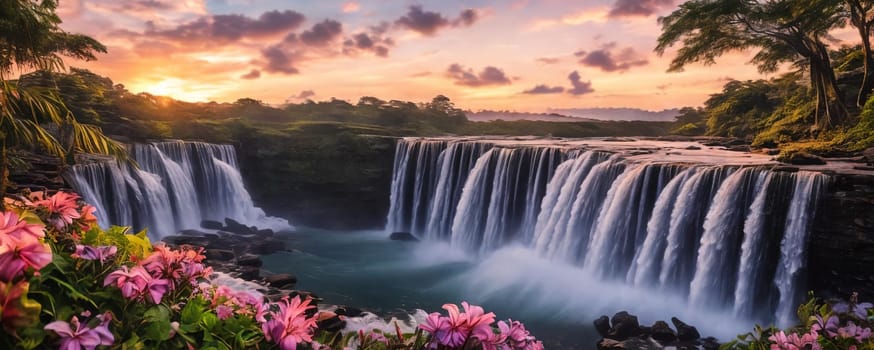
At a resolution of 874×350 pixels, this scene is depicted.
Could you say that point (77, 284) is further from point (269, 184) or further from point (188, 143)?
point (269, 184)

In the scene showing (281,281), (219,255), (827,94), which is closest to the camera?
(281,281)

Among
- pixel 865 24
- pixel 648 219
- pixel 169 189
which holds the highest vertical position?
pixel 865 24

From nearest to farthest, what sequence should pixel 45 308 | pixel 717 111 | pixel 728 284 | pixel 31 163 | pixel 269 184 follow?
pixel 45 308 < pixel 728 284 < pixel 31 163 < pixel 269 184 < pixel 717 111

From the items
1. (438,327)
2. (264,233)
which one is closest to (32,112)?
(438,327)

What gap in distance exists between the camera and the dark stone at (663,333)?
37.4 ft

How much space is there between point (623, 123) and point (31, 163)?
155ft

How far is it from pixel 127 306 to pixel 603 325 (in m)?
12.3

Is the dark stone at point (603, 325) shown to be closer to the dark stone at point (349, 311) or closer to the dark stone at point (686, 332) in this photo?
the dark stone at point (686, 332)

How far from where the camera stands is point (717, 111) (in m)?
34.3

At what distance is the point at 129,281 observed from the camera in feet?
6.30

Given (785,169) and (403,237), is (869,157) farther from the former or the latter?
(403,237)

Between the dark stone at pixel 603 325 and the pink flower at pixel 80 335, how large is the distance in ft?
40.3

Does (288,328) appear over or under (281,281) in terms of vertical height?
over

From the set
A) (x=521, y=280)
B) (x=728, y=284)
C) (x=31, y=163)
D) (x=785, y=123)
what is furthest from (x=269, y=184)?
(x=785, y=123)
